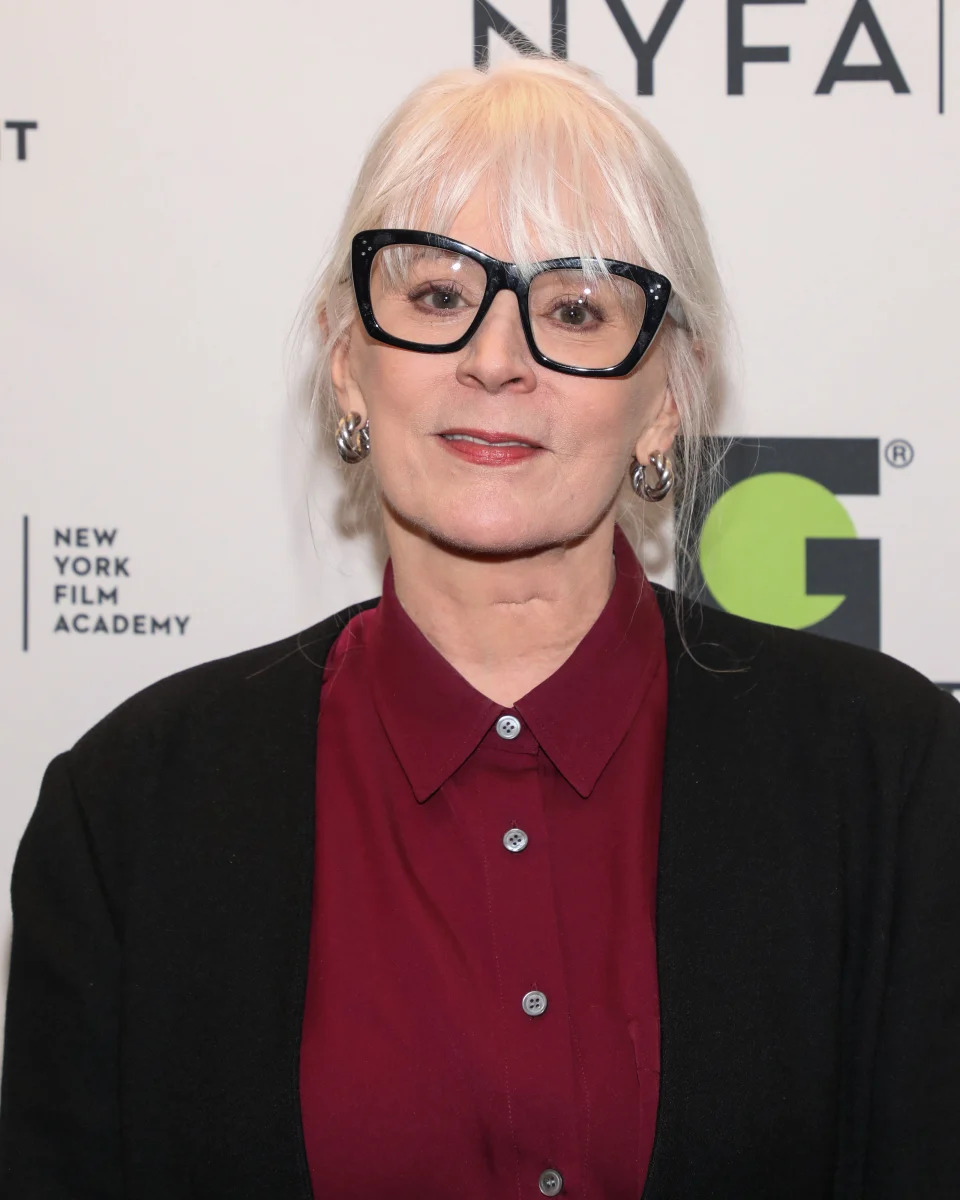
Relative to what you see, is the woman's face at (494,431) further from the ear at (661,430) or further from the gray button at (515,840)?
the gray button at (515,840)

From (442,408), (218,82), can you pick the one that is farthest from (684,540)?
(218,82)

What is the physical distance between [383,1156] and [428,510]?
59cm

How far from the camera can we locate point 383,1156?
1.24 metres

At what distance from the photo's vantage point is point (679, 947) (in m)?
1.29

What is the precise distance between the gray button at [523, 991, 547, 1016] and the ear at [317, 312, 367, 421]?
1.96 feet

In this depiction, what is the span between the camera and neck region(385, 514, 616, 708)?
1435 millimetres

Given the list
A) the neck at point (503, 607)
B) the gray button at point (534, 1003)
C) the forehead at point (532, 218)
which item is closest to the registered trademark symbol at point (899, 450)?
the neck at point (503, 607)

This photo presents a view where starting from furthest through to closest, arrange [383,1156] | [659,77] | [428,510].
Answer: [659,77] < [428,510] < [383,1156]

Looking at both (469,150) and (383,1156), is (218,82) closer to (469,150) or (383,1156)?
(469,150)

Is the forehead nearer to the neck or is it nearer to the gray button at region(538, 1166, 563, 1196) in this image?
the neck

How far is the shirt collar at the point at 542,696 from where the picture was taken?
1359 mm

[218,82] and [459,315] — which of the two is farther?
[218,82]

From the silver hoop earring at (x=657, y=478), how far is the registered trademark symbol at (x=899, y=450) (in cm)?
43

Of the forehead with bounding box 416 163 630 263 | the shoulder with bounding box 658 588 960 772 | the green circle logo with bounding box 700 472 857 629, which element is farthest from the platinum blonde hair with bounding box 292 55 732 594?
the green circle logo with bounding box 700 472 857 629
